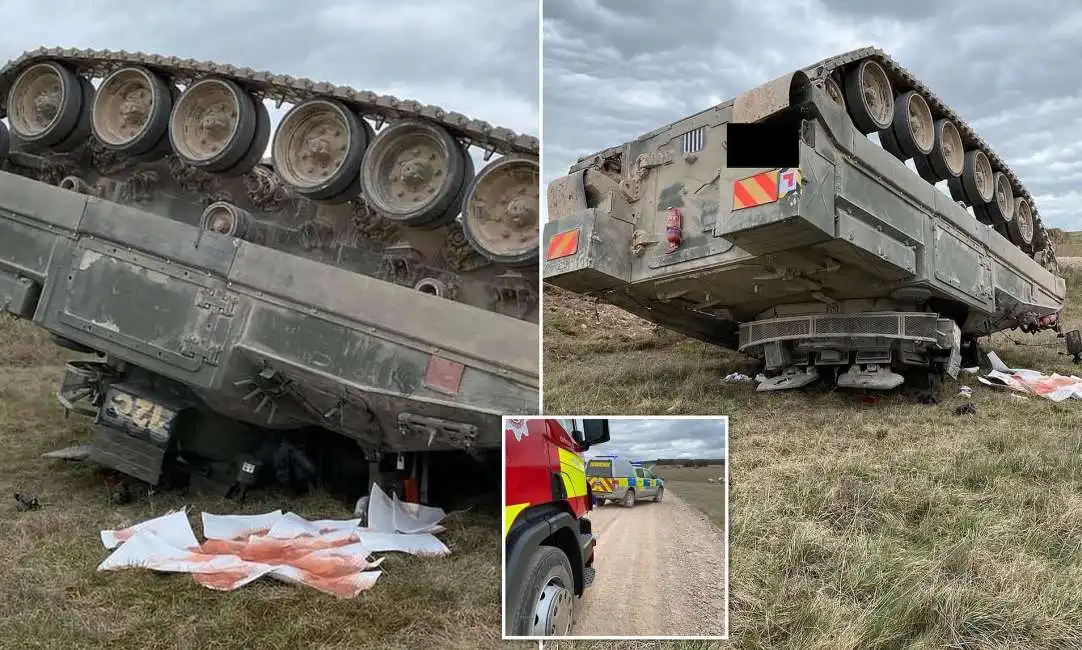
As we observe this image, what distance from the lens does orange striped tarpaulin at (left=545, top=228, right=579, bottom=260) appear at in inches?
246

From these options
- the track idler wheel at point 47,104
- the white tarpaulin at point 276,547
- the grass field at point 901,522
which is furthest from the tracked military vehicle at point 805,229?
the track idler wheel at point 47,104

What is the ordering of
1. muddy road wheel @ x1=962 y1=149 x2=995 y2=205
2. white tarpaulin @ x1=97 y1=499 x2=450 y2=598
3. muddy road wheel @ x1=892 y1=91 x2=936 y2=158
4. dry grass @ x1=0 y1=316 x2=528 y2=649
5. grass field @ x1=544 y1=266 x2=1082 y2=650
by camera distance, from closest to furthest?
grass field @ x1=544 y1=266 x2=1082 y2=650 → dry grass @ x1=0 y1=316 x2=528 y2=649 → white tarpaulin @ x1=97 y1=499 x2=450 y2=598 → muddy road wheel @ x1=892 y1=91 x2=936 y2=158 → muddy road wheel @ x1=962 y1=149 x2=995 y2=205

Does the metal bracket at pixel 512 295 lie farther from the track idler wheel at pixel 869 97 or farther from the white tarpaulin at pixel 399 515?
the track idler wheel at pixel 869 97

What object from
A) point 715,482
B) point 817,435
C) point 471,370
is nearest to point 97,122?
point 471,370

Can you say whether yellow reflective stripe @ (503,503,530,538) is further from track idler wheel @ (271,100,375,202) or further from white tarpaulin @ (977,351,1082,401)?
white tarpaulin @ (977,351,1082,401)

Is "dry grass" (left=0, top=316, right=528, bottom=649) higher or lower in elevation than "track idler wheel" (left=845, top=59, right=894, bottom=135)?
lower

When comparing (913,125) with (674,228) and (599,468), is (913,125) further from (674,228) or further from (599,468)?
(599,468)

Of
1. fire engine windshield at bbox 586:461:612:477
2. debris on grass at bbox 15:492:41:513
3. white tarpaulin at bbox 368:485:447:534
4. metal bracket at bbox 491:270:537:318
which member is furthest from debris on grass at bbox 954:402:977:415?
debris on grass at bbox 15:492:41:513

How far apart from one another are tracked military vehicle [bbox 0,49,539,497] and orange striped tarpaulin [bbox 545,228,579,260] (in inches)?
41.6

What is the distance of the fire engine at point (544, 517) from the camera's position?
1.75 metres

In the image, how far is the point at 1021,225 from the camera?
9.61m

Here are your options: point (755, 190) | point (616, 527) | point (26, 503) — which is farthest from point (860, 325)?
point (26, 503)

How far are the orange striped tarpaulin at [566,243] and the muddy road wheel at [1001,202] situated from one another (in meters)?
5.17

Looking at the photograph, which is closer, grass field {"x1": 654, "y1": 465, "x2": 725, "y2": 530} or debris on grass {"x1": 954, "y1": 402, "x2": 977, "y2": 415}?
grass field {"x1": 654, "y1": 465, "x2": 725, "y2": 530}
